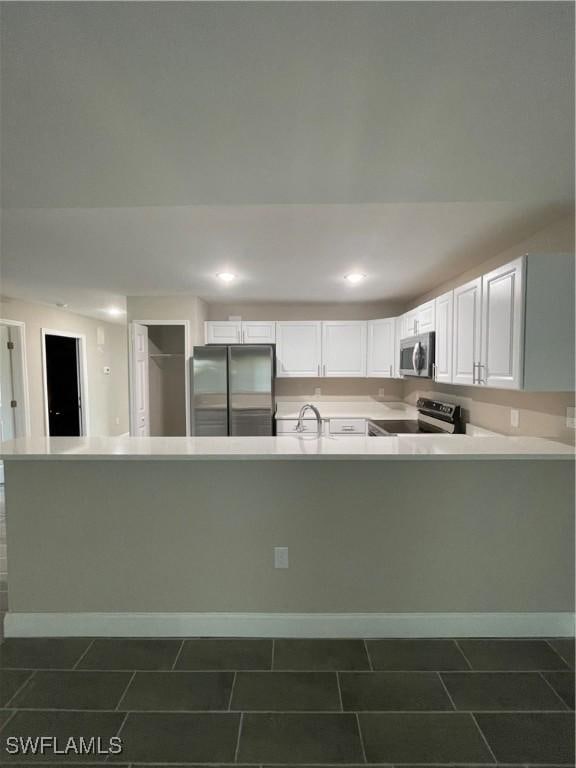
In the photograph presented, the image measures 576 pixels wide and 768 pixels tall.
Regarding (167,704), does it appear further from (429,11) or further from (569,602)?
(429,11)

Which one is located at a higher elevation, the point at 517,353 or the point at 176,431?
the point at 517,353

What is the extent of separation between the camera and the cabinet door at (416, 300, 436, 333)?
10.4 ft

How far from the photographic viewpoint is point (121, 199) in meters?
1.74

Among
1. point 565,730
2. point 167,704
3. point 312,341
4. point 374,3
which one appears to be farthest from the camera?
point 312,341

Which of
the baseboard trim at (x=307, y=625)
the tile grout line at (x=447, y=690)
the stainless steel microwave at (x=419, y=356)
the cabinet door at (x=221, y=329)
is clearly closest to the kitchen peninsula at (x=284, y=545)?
the baseboard trim at (x=307, y=625)

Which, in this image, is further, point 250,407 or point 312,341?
point 312,341

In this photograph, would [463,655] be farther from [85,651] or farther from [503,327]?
[85,651]

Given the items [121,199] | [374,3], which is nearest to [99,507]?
[121,199]

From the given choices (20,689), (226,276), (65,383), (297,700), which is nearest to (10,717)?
(20,689)

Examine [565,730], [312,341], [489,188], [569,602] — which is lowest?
[565,730]

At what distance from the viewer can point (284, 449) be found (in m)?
1.84

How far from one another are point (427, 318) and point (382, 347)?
1.18 metres

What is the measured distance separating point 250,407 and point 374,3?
3741 millimetres

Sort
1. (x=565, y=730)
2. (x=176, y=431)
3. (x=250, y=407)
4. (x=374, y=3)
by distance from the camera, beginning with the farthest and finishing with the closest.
→ 1. (x=176, y=431)
2. (x=250, y=407)
3. (x=565, y=730)
4. (x=374, y=3)
